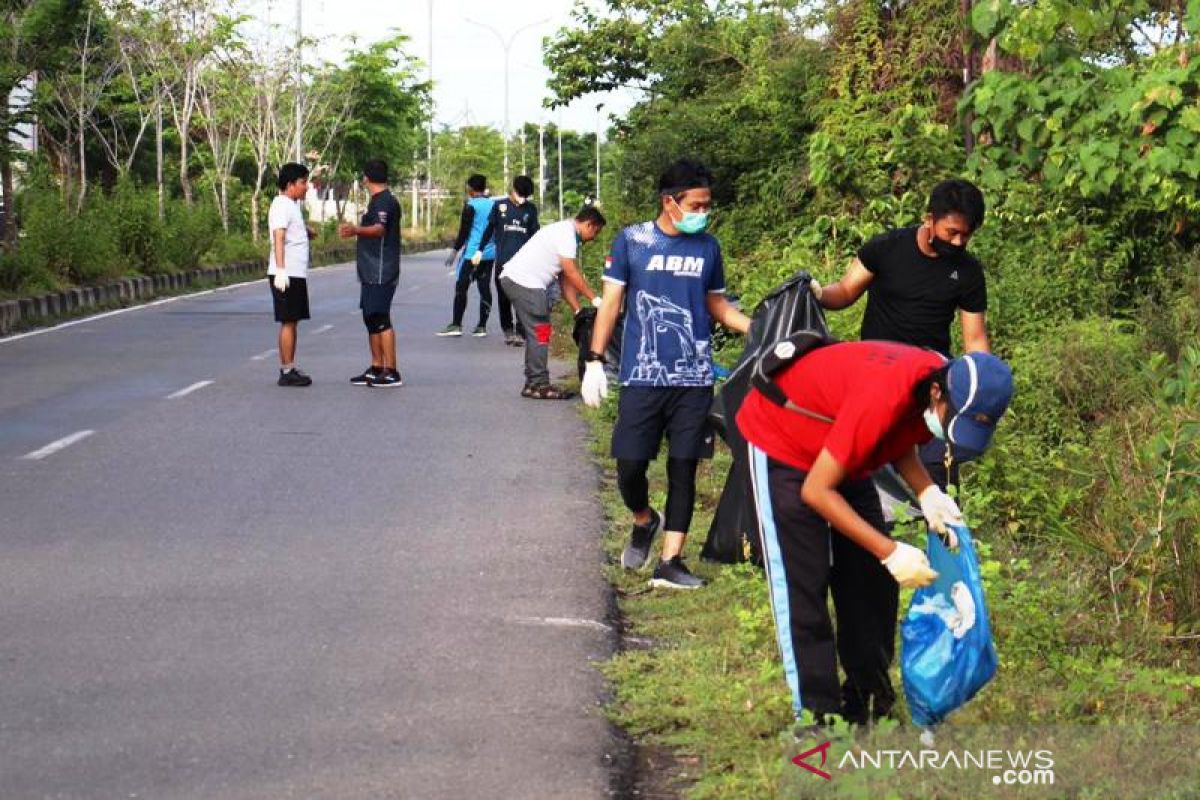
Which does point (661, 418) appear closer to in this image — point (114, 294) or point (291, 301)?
point (291, 301)

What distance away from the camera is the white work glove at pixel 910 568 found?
525 centimetres

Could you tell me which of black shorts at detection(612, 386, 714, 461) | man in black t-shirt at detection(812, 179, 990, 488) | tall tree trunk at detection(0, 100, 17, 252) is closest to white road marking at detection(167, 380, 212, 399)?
black shorts at detection(612, 386, 714, 461)

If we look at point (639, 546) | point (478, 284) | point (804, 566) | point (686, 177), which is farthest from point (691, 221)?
point (478, 284)

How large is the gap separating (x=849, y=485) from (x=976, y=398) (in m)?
0.83

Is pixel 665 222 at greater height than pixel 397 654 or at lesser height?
greater

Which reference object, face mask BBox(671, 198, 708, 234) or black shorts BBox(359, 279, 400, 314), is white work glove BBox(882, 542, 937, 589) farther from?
black shorts BBox(359, 279, 400, 314)

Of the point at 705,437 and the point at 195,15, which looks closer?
the point at 705,437

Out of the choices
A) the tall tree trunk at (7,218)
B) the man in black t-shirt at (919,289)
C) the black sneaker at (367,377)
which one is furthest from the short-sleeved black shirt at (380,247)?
the tall tree trunk at (7,218)

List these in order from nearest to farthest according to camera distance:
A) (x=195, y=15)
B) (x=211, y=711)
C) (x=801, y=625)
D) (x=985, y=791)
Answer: (x=985, y=791) < (x=801, y=625) < (x=211, y=711) < (x=195, y=15)

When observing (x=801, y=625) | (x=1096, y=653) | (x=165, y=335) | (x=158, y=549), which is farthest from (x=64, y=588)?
(x=165, y=335)

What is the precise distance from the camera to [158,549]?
351 inches

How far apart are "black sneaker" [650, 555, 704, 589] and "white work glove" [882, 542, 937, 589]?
2.89 meters

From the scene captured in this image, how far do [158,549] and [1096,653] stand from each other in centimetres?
441

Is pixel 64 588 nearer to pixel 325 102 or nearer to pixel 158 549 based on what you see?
pixel 158 549
